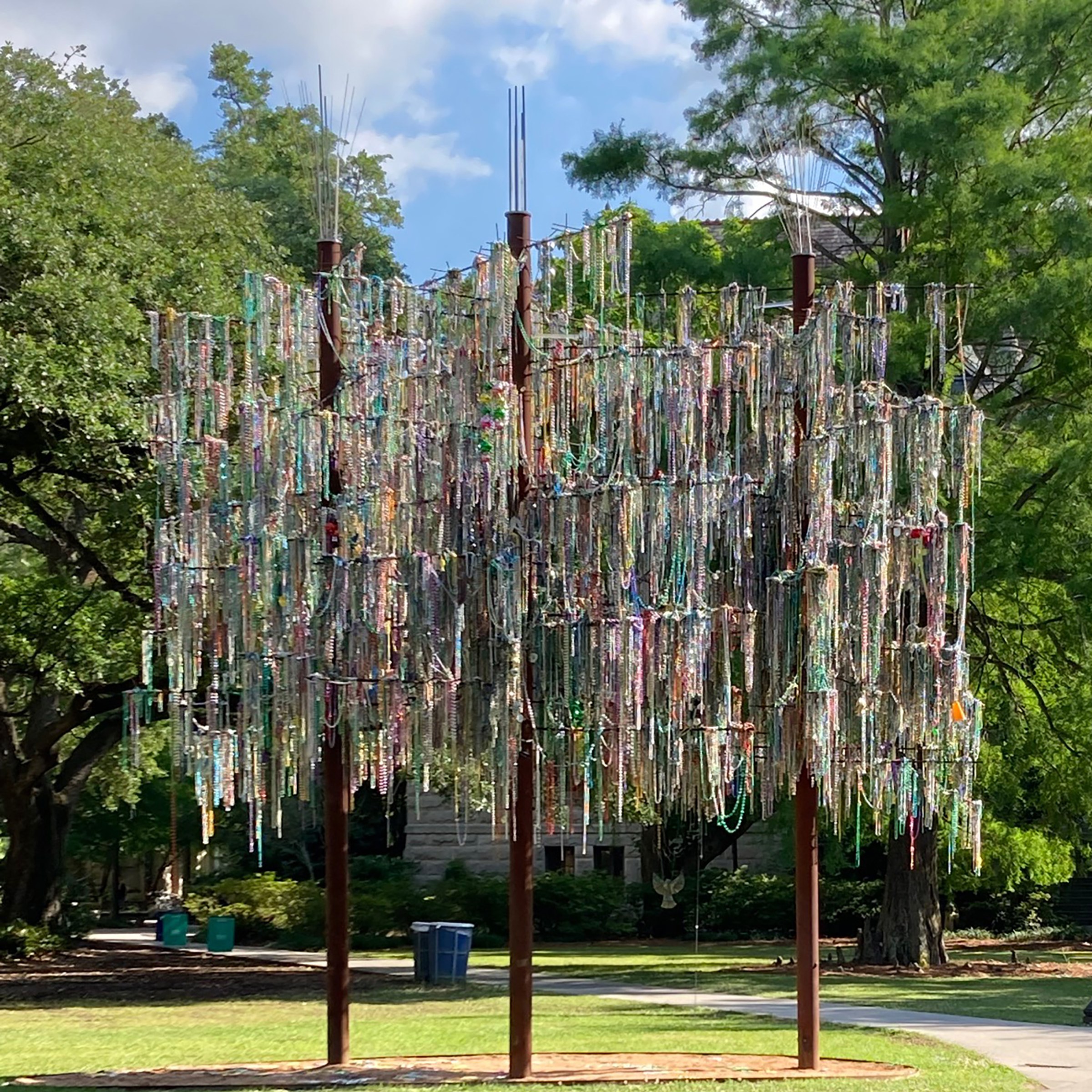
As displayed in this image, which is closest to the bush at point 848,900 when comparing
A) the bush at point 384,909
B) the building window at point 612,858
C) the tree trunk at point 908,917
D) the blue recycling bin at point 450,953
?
the tree trunk at point 908,917

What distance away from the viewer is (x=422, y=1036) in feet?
48.3

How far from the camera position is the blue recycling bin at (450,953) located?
20562 millimetres

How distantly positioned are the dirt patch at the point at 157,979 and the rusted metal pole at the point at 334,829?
7274mm

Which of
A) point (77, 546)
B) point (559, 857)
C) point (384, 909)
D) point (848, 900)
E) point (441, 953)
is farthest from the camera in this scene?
point (559, 857)


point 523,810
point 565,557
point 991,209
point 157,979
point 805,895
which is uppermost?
point 991,209

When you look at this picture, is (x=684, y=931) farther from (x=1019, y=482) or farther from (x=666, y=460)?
(x=666, y=460)

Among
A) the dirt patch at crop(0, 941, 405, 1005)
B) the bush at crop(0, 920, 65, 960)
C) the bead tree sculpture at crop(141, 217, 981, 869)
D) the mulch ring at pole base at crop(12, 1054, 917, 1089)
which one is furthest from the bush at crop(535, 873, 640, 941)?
the bead tree sculpture at crop(141, 217, 981, 869)

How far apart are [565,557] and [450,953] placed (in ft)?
33.3

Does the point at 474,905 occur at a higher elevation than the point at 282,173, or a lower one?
lower

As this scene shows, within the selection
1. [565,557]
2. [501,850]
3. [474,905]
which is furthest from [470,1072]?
[501,850]

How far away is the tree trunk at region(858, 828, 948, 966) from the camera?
2339 cm

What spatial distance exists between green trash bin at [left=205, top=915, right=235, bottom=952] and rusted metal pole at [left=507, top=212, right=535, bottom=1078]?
15.2m

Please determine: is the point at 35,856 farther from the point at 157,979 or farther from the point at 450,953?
the point at 450,953

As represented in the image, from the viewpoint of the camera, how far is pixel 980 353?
22859 millimetres
